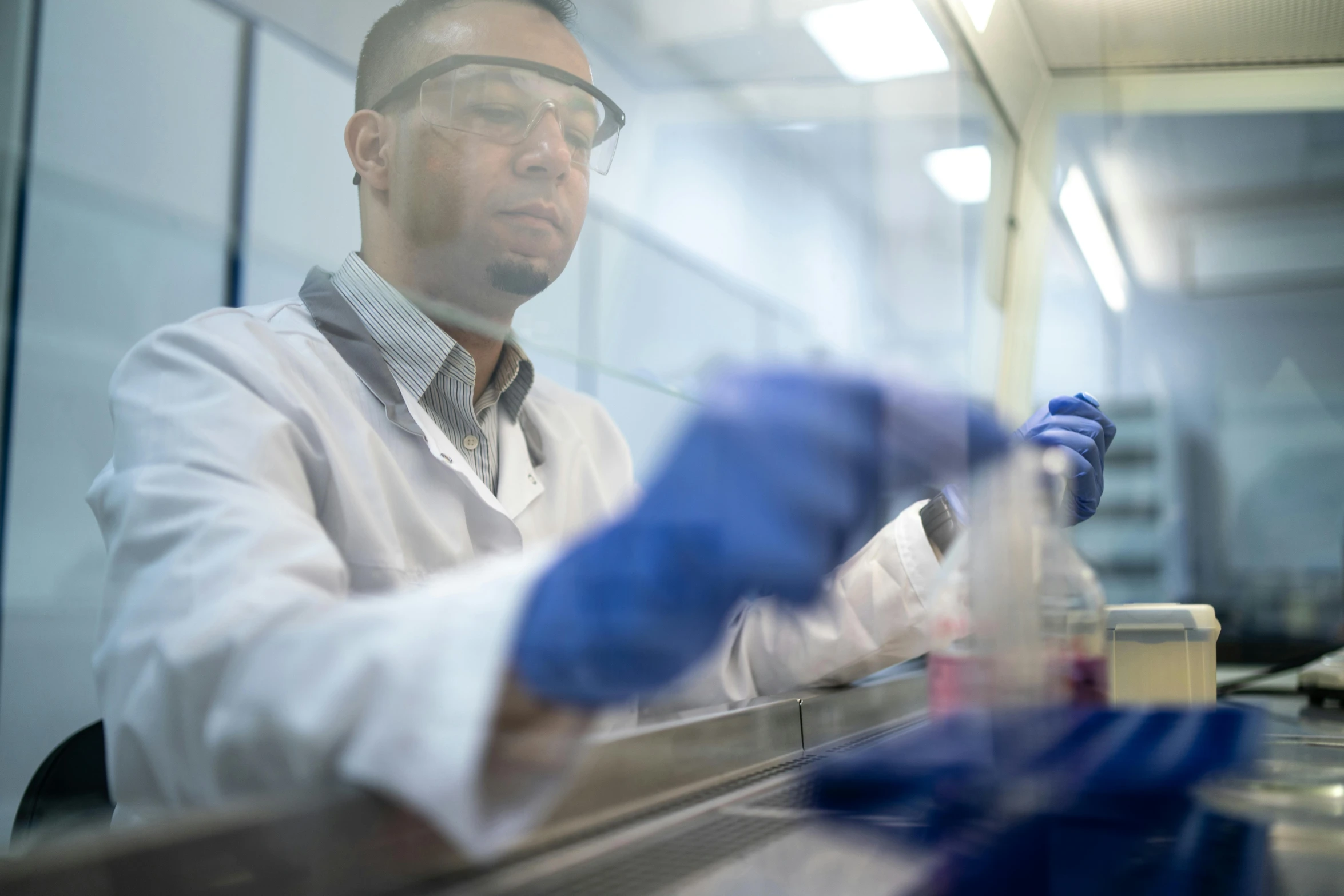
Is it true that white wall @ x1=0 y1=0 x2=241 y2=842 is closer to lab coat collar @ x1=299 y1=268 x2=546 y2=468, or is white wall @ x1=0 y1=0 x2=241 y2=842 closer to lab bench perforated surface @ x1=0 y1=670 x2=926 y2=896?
lab coat collar @ x1=299 y1=268 x2=546 y2=468

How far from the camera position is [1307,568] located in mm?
1837

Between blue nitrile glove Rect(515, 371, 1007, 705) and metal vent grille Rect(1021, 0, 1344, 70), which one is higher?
metal vent grille Rect(1021, 0, 1344, 70)

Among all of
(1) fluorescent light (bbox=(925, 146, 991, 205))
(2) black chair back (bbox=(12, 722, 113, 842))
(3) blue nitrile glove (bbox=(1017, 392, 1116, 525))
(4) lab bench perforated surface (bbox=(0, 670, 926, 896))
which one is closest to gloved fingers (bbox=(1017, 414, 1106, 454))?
(3) blue nitrile glove (bbox=(1017, 392, 1116, 525))

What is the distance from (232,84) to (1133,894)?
1.23 meters

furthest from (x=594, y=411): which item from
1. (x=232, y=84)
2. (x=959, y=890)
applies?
(x=959, y=890)

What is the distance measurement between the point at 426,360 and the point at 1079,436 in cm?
73

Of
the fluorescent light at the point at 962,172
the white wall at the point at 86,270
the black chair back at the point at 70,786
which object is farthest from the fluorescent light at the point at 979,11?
the black chair back at the point at 70,786

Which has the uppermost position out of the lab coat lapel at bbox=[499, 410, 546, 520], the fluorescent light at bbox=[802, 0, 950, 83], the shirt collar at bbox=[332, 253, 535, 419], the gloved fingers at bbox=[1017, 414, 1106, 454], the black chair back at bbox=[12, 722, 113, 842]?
the fluorescent light at bbox=[802, 0, 950, 83]

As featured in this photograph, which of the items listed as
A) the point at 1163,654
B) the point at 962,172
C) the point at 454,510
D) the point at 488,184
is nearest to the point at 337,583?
the point at 454,510

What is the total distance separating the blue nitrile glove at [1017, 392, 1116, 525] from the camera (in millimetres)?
1048

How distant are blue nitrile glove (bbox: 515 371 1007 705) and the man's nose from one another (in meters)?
0.63

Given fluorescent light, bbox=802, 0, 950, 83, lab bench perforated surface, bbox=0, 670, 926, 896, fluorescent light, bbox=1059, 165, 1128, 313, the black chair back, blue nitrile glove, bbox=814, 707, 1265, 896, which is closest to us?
lab bench perforated surface, bbox=0, 670, 926, 896

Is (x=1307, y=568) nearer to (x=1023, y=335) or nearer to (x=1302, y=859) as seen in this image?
(x=1023, y=335)

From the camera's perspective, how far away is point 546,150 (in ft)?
3.37
